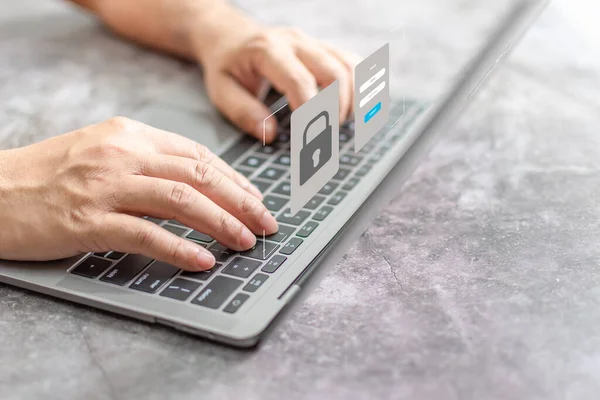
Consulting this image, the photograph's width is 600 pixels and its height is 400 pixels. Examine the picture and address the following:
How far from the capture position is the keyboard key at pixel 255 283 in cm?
64

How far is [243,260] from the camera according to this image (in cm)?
68

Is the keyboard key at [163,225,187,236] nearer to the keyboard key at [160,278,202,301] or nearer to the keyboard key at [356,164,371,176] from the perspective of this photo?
the keyboard key at [160,278,202,301]

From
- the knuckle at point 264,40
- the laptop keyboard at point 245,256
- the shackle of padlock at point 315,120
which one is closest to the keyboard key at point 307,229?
the laptop keyboard at point 245,256

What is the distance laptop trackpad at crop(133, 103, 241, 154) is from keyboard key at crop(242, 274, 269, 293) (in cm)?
30

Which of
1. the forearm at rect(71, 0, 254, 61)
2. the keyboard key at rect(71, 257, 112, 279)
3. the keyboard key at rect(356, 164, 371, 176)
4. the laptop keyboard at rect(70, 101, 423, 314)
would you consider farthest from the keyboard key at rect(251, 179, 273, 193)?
the forearm at rect(71, 0, 254, 61)

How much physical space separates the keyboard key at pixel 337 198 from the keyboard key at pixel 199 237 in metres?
0.14

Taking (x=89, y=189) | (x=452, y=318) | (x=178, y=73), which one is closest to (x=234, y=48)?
(x=178, y=73)

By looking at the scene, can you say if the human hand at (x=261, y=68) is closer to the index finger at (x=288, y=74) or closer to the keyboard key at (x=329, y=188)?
the index finger at (x=288, y=74)

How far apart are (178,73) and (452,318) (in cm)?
68

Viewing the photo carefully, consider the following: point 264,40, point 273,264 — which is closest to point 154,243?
point 273,264

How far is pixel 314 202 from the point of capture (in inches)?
30.4

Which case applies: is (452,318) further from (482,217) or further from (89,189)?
(89,189)

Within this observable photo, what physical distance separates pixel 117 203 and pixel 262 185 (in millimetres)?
192

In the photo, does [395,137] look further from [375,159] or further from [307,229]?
[307,229]
